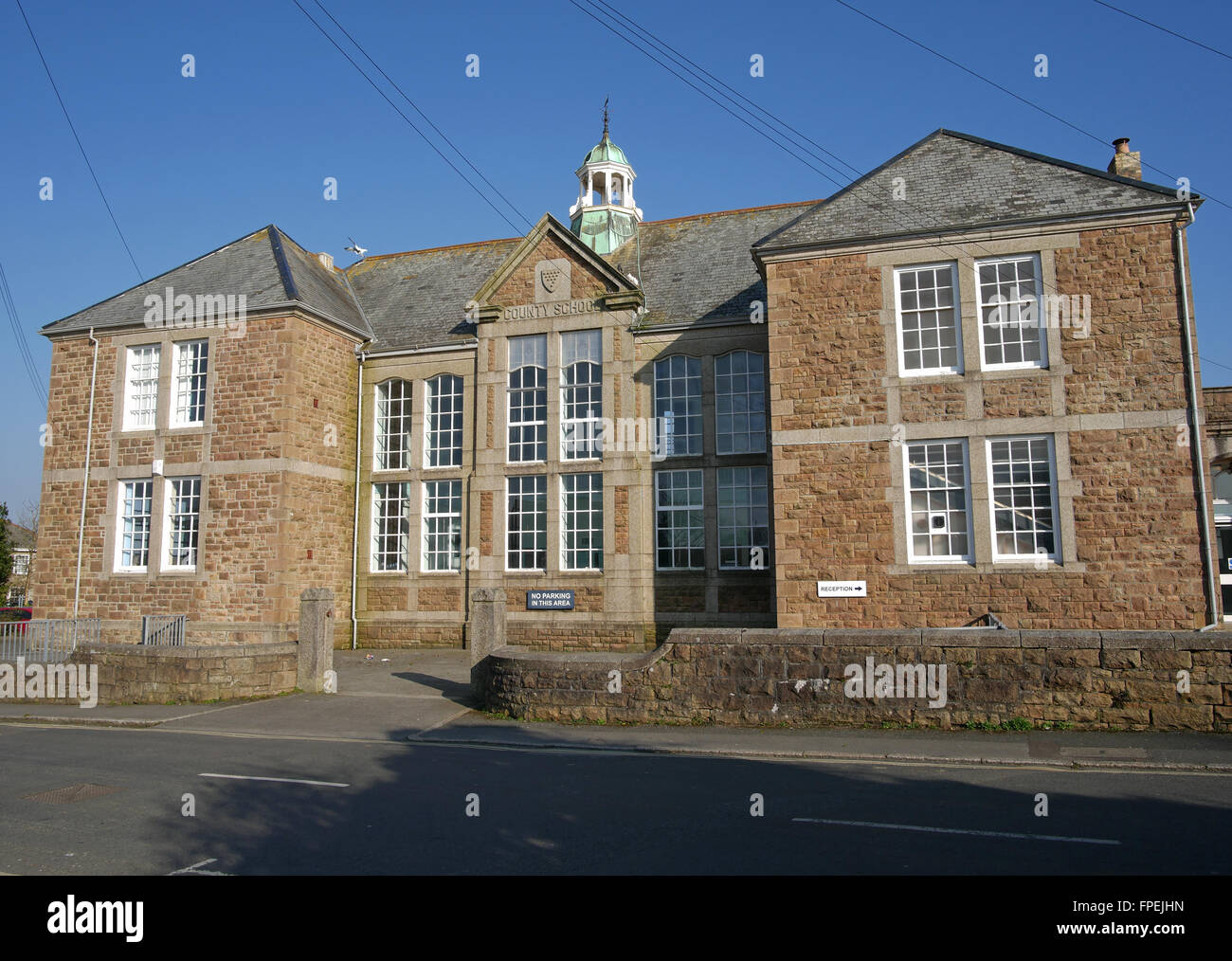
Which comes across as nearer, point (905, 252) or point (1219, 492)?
point (905, 252)

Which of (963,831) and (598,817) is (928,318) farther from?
(598,817)

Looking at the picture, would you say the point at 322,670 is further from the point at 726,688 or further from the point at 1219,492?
the point at 1219,492

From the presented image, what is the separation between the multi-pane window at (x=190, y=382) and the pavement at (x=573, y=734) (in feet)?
28.3

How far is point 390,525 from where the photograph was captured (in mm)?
23438

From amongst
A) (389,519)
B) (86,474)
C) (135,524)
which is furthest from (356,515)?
(86,474)

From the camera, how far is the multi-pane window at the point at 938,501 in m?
16.3

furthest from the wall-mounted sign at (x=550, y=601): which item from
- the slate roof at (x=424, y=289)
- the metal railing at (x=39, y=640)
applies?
the metal railing at (x=39, y=640)

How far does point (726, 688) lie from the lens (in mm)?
12266

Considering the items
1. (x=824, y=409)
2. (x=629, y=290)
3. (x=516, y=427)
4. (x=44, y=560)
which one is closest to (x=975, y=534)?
(x=824, y=409)

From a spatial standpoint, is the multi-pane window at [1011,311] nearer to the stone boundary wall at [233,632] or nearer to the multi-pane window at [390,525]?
the multi-pane window at [390,525]

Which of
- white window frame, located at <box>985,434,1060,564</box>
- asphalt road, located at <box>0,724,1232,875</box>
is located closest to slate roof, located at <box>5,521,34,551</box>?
asphalt road, located at <box>0,724,1232,875</box>

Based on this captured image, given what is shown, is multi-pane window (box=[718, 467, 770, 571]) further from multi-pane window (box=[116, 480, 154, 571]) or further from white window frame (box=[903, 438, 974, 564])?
multi-pane window (box=[116, 480, 154, 571])
